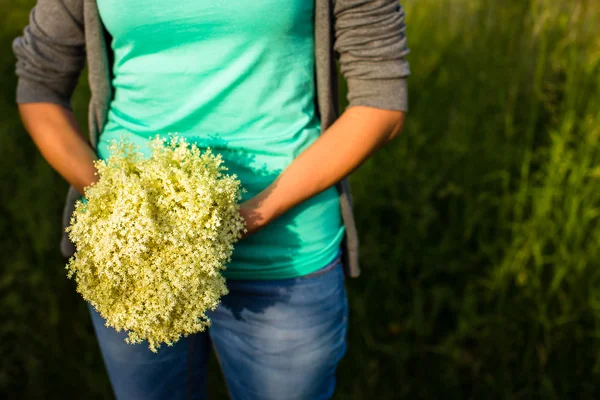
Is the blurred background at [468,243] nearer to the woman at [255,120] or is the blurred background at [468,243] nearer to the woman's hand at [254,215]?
the woman at [255,120]

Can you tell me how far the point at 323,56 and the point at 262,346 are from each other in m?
0.71

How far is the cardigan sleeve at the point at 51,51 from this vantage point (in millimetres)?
1374

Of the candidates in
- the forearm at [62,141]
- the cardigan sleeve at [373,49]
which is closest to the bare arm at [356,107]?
the cardigan sleeve at [373,49]

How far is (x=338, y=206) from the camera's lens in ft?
4.91

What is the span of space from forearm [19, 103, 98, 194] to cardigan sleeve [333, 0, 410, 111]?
664mm

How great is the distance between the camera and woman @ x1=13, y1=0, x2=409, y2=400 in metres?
1.26

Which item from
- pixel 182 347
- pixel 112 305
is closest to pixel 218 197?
pixel 112 305

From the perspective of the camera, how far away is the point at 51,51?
142 centimetres

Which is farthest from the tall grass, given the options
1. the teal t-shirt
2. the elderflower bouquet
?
the elderflower bouquet

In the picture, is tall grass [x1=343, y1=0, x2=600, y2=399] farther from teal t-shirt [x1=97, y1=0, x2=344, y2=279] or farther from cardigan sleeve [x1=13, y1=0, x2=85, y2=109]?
cardigan sleeve [x1=13, y1=0, x2=85, y2=109]

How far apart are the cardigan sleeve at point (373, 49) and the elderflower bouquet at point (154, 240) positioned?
1.31 feet

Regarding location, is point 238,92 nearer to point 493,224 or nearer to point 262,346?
point 262,346

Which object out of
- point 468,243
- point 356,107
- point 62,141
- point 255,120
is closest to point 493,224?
point 468,243

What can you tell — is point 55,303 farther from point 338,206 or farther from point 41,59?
point 338,206
